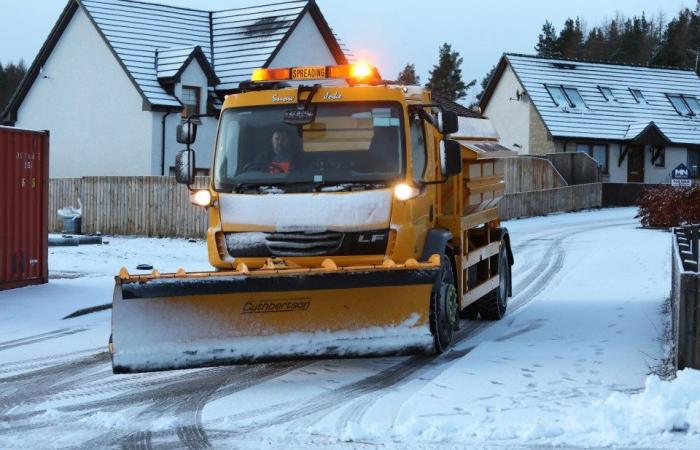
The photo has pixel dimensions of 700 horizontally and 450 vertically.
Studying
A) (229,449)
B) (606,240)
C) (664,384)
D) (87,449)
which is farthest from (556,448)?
(606,240)

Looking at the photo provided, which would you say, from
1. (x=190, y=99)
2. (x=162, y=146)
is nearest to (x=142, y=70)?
(x=190, y=99)

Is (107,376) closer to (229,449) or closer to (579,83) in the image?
(229,449)

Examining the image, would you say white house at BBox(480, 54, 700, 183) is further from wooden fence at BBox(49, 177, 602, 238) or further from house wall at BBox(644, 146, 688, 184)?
wooden fence at BBox(49, 177, 602, 238)

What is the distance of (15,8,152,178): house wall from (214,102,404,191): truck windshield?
27461mm

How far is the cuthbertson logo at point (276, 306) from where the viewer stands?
919 cm

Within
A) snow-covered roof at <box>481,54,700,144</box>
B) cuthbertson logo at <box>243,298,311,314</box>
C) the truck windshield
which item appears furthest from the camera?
snow-covered roof at <box>481,54,700,144</box>

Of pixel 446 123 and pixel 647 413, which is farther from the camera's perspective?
pixel 446 123

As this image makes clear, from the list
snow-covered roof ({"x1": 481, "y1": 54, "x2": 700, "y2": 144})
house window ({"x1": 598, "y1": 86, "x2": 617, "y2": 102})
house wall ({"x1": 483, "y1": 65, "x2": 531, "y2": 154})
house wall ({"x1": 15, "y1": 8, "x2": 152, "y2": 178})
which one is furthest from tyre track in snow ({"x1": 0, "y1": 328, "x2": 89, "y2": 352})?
house window ({"x1": 598, "y1": 86, "x2": 617, "y2": 102})

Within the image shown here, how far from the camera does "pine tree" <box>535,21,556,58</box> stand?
99381 millimetres

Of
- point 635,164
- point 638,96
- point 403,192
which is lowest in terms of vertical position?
point 403,192

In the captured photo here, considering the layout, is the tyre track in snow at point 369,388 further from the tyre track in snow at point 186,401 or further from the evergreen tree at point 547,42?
→ the evergreen tree at point 547,42

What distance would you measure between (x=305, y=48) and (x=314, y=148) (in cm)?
3175

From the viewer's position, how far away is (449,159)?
34.6ft

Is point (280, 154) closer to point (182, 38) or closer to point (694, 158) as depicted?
point (182, 38)
